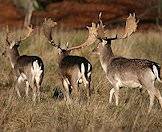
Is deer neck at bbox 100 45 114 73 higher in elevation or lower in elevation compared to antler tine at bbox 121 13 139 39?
lower

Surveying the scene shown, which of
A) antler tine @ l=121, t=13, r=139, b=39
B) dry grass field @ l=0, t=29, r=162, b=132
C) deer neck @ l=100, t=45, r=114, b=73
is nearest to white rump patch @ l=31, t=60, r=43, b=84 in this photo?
dry grass field @ l=0, t=29, r=162, b=132

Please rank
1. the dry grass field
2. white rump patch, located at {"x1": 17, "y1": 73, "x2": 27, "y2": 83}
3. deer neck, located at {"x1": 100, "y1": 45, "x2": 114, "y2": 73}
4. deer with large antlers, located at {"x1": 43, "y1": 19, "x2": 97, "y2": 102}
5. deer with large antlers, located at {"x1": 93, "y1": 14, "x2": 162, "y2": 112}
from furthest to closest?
white rump patch, located at {"x1": 17, "y1": 73, "x2": 27, "y2": 83} < deer neck, located at {"x1": 100, "y1": 45, "x2": 114, "y2": 73} < deer with large antlers, located at {"x1": 43, "y1": 19, "x2": 97, "y2": 102} < deer with large antlers, located at {"x1": 93, "y1": 14, "x2": 162, "y2": 112} < the dry grass field

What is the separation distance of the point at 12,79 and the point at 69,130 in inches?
238

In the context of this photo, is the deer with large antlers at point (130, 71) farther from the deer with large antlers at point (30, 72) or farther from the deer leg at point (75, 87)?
the deer with large antlers at point (30, 72)

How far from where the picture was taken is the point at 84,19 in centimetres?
3309

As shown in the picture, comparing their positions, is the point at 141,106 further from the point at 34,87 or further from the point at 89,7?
the point at 89,7

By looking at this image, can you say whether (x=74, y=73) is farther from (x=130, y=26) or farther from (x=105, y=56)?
(x=130, y=26)

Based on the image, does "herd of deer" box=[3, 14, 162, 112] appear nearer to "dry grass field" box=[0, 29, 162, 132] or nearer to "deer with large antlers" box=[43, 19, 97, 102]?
"deer with large antlers" box=[43, 19, 97, 102]

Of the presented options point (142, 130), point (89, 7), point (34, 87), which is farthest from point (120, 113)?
point (89, 7)

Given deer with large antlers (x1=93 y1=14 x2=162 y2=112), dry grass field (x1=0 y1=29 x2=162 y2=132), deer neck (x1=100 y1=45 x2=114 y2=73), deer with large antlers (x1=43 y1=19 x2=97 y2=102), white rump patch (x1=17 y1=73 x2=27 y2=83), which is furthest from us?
white rump patch (x1=17 y1=73 x2=27 y2=83)

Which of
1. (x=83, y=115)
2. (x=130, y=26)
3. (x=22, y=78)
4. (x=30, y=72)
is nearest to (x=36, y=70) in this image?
(x=30, y=72)

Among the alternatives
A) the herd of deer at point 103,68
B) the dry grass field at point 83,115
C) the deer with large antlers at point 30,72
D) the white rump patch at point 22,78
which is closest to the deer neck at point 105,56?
the herd of deer at point 103,68

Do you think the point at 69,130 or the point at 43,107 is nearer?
the point at 69,130

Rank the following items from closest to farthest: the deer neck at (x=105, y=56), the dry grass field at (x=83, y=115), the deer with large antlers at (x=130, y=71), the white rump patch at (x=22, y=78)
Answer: the dry grass field at (x=83, y=115)
the deer with large antlers at (x=130, y=71)
the deer neck at (x=105, y=56)
the white rump patch at (x=22, y=78)
